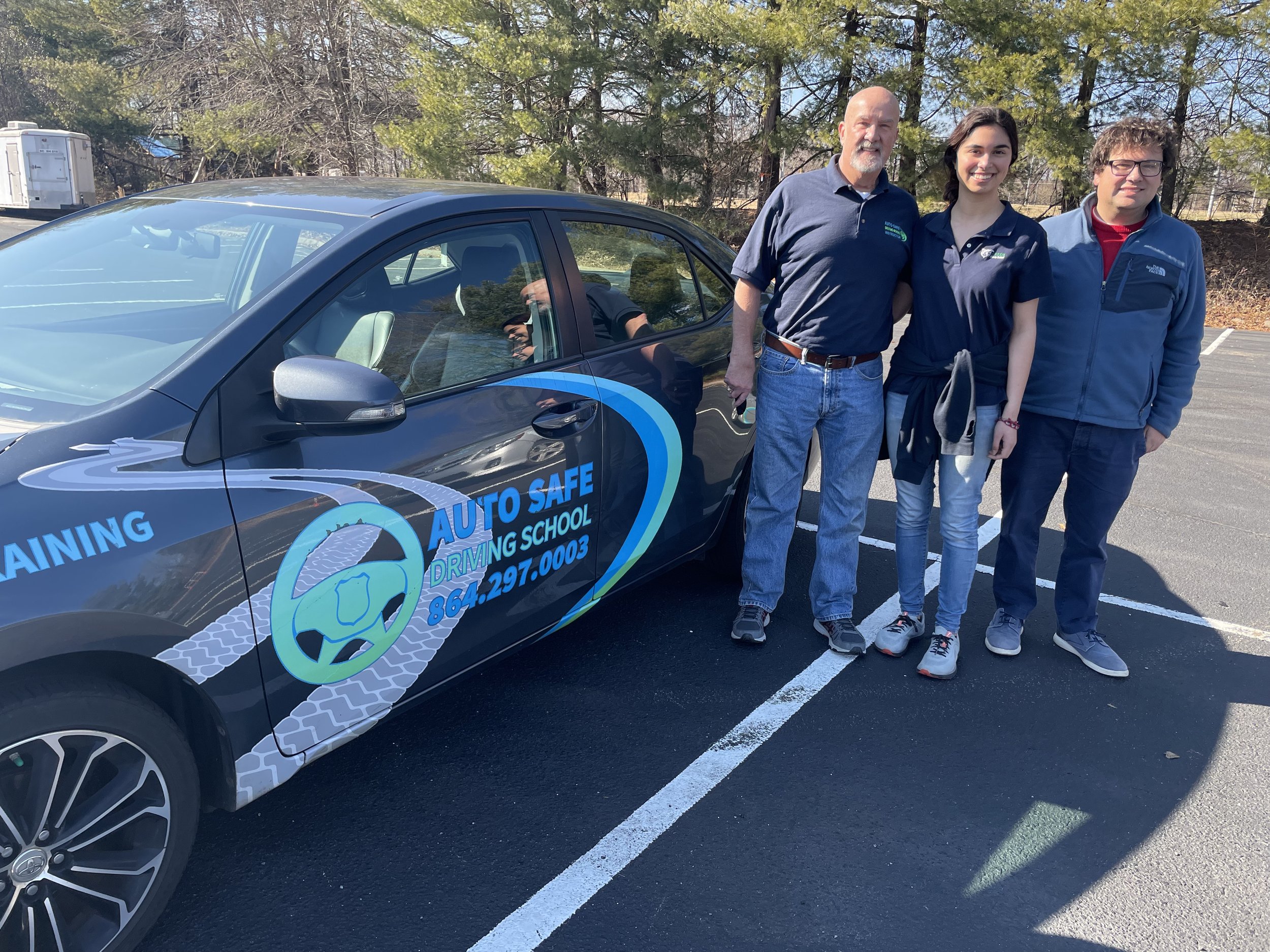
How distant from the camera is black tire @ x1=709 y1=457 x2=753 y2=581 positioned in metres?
3.92

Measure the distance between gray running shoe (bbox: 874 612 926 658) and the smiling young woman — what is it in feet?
0.39

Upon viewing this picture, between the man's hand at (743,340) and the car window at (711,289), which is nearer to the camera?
the man's hand at (743,340)

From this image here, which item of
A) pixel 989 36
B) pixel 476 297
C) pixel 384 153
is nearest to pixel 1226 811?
pixel 476 297

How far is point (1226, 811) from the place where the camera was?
2.79 meters

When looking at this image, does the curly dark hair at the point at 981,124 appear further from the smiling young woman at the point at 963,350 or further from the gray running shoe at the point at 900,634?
the gray running shoe at the point at 900,634

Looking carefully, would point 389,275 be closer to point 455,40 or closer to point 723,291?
point 723,291

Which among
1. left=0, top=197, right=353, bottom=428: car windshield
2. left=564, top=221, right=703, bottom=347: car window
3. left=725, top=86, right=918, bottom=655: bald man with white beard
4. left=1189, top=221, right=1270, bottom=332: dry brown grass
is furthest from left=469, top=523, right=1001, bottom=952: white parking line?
left=1189, top=221, right=1270, bottom=332: dry brown grass

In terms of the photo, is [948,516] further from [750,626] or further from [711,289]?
[711,289]

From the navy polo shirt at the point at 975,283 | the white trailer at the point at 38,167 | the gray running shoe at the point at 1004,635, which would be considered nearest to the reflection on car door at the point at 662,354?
the navy polo shirt at the point at 975,283

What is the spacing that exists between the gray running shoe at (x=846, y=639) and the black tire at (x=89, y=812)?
2.38 meters

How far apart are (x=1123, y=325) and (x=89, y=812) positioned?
11.0 ft

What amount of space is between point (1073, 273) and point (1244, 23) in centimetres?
1643

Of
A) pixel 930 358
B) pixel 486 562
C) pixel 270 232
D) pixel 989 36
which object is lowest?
pixel 486 562

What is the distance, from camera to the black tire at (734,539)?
12.8ft
